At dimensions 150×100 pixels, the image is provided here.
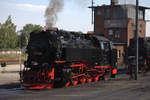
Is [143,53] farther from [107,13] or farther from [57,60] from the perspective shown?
[107,13]

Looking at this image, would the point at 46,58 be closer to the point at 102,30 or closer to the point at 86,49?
the point at 86,49

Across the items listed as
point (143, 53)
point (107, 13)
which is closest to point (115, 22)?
point (107, 13)

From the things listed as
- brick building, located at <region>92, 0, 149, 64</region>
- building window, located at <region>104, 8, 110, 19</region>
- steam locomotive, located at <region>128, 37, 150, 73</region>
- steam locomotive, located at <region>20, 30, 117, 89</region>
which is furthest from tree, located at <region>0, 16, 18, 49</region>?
steam locomotive, located at <region>20, 30, 117, 89</region>

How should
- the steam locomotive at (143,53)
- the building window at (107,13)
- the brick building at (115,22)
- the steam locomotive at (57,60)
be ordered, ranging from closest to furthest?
the steam locomotive at (57,60) → the steam locomotive at (143,53) → the brick building at (115,22) → the building window at (107,13)

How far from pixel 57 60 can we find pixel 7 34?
58250 mm

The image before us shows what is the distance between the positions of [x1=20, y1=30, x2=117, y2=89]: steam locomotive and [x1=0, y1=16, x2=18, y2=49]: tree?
173 feet

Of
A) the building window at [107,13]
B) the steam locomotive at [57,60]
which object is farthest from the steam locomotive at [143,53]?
the building window at [107,13]

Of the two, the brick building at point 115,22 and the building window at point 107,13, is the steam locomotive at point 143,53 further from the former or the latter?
the building window at point 107,13

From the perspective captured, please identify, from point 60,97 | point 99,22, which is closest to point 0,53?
point 99,22

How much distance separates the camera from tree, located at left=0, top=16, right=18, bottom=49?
68812mm

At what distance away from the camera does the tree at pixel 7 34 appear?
68.8 meters

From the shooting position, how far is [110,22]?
48344mm

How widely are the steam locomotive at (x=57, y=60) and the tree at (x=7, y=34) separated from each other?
52.9 m

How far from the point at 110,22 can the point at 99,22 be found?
226 centimetres
